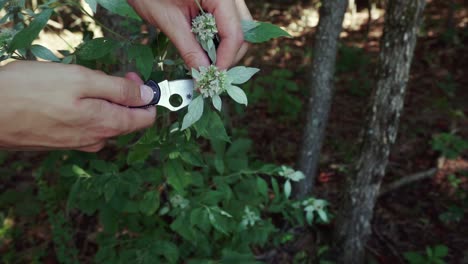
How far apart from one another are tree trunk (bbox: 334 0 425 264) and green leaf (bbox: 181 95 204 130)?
1.19 meters

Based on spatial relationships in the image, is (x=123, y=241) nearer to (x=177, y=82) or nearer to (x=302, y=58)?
(x=177, y=82)

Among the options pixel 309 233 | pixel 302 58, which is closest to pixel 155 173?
pixel 309 233

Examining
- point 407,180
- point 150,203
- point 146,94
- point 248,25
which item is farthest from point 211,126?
point 407,180

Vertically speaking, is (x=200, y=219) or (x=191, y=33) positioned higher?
(x=191, y=33)

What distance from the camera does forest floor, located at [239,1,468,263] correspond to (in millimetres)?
2600

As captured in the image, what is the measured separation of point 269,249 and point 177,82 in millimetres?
1582

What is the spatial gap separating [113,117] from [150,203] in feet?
2.30

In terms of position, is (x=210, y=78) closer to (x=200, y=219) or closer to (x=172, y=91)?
(x=172, y=91)

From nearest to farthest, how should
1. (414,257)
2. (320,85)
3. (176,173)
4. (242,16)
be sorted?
(242,16) → (176,173) → (414,257) → (320,85)

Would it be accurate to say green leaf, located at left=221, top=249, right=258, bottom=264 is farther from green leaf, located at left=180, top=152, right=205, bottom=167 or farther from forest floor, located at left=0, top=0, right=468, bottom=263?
forest floor, located at left=0, top=0, right=468, bottom=263

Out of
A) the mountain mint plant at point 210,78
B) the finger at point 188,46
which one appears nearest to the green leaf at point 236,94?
the mountain mint plant at point 210,78

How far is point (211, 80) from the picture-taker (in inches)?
43.0

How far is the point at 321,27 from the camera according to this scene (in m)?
2.30

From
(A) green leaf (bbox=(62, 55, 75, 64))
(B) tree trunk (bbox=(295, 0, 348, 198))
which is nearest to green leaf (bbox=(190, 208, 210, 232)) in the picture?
(A) green leaf (bbox=(62, 55, 75, 64))
